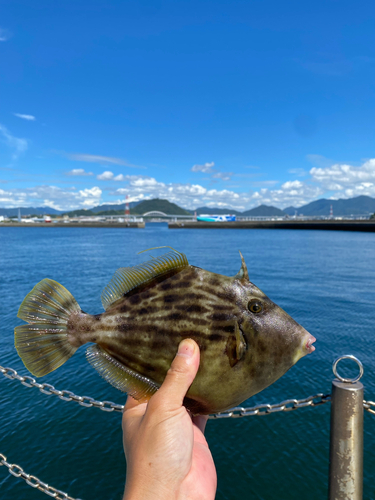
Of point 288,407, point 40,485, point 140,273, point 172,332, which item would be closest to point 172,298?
point 172,332

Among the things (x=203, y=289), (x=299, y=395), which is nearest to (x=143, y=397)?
(x=203, y=289)

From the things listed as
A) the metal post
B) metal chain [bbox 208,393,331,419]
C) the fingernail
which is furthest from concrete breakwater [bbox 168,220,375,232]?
the fingernail

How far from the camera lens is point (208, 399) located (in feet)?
6.44

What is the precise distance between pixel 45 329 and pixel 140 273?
0.73 m

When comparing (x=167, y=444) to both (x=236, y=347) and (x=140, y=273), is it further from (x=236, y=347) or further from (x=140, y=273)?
(x=140, y=273)

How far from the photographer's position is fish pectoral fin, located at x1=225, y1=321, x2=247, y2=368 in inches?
73.7

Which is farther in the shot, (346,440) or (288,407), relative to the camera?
(288,407)

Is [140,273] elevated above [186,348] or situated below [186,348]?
above

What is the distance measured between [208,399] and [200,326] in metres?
0.45

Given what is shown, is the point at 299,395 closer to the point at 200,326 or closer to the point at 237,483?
the point at 237,483

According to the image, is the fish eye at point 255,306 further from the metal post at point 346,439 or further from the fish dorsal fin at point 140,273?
the metal post at point 346,439

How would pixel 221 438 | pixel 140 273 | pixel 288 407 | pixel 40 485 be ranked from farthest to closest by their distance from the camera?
1. pixel 221 438
2. pixel 40 485
3. pixel 288 407
4. pixel 140 273

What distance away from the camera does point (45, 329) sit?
2141 millimetres

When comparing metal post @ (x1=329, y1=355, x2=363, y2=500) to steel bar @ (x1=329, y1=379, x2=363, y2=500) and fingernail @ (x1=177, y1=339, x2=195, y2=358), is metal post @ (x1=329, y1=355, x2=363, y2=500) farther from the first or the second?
fingernail @ (x1=177, y1=339, x2=195, y2=358)
